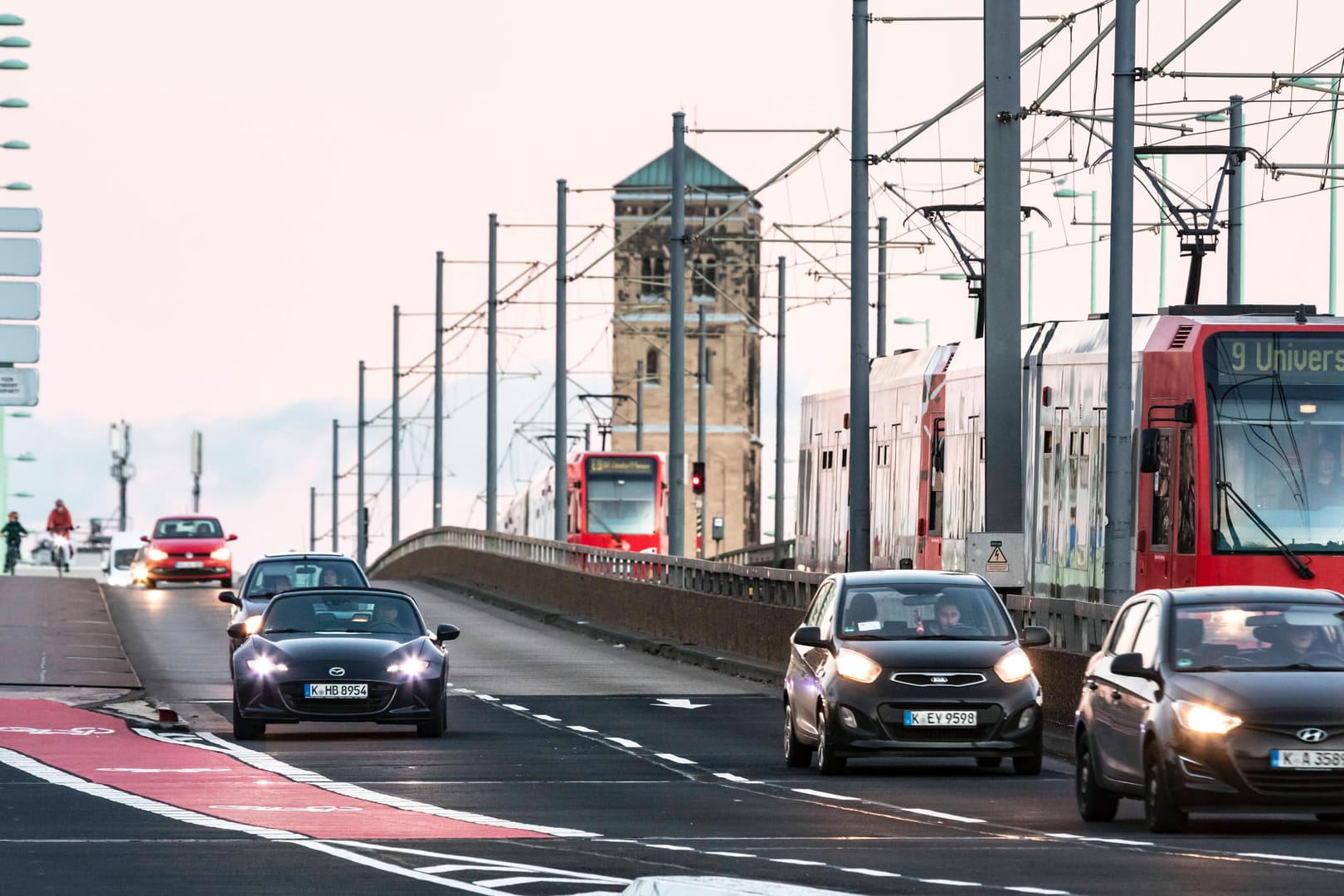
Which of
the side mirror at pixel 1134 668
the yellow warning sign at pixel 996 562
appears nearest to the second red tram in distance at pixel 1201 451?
the yellow warning sign at pixel 996 562

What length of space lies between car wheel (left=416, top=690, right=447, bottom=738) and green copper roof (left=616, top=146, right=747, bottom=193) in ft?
405

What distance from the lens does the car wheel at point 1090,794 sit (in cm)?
1714

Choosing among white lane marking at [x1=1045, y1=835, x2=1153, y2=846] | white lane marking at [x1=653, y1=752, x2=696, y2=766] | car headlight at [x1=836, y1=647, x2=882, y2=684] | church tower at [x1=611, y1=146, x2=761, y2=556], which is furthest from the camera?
church tower at [x1=611, y1=146, x2=761, y2=556]

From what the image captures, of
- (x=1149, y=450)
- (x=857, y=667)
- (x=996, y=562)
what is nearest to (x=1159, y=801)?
(x=857, y=667)

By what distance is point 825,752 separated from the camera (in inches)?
837

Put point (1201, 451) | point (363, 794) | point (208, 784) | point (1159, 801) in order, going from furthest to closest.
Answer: point (1201, 451) → point (208, 784) → point (363, 794) → point (1159, 801)

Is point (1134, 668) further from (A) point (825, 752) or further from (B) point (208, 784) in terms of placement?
(B) point (208, 784)

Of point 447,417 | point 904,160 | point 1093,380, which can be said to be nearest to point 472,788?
point 1093,380

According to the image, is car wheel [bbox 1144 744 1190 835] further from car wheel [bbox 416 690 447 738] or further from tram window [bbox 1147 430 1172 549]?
tram window [bbox 1147 430 1172 549]

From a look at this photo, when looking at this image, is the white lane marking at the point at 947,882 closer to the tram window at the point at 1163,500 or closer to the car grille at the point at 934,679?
the car grille at the point at 934,679

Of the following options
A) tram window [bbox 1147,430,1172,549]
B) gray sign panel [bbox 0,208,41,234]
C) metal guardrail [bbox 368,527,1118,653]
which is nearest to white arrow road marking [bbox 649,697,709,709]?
metal guardrail [bbox 368,527,1118,653]

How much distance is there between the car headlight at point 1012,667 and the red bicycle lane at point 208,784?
490cm

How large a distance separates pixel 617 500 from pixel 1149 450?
43.9m

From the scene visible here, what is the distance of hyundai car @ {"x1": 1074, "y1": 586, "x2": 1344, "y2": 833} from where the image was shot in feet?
51.4
